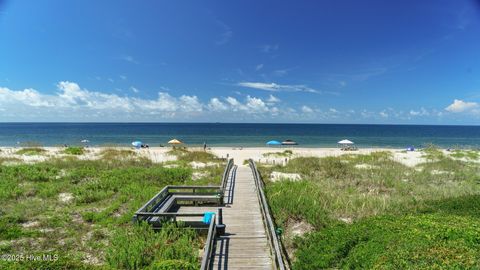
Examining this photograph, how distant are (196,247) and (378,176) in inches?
583

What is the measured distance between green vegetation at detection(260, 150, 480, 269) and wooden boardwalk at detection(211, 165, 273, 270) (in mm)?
910

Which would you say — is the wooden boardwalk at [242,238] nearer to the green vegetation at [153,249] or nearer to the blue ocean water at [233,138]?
the green vegetation at [153,249]

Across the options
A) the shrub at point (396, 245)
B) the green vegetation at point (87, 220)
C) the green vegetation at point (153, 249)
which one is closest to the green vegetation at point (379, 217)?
the shrub at point (396, 245)

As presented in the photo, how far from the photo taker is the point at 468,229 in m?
6.28

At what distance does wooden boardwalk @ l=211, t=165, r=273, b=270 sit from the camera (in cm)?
722

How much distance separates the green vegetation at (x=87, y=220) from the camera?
7387 millimetres

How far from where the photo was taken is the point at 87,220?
1058 cm

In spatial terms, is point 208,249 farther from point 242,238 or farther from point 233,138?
point 233,138

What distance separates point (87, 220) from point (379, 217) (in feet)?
36.9

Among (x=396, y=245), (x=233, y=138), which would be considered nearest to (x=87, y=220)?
(x=396, y=245)

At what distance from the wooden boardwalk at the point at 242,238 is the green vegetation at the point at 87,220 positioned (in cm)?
92

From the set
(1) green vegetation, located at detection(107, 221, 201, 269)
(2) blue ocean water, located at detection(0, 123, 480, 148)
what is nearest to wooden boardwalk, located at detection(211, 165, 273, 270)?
(1) green vegetation, located at detection(107, 221, 201, 269)

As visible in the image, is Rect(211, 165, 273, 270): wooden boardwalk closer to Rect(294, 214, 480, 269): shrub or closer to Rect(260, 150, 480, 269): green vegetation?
Rect(260, 150, 480, 269): green vegetation

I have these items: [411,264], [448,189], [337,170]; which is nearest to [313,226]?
[411,264]
